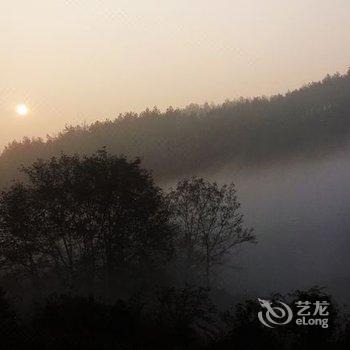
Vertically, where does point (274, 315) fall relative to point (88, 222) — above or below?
below

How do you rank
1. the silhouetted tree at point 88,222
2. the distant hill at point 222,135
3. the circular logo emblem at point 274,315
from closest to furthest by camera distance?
the circular logo emblem at point 274,315 → the silhouetted tree at point 88,222 → the distant hill at point 222,135

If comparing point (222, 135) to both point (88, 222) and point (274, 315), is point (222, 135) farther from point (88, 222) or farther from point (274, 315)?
point (274, 315)

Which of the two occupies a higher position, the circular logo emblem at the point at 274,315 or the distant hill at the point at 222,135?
the distant hill at the point at 222,135

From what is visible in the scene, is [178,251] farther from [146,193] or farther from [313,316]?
[313,316]

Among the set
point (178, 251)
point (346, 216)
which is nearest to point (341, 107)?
point (346, 216)

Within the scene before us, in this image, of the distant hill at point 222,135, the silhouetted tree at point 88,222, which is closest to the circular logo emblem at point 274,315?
the silhouetted tree at point 88,222

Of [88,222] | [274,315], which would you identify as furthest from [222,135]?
[274,315]

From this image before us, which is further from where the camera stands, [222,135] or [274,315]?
[222,135]

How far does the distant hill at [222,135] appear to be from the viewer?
406 ft

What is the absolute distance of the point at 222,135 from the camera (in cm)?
13462

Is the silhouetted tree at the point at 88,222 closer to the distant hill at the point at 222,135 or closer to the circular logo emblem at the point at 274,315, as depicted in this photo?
the circular logo emblem at the point at 274,315

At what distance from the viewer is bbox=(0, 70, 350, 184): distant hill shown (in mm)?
123875

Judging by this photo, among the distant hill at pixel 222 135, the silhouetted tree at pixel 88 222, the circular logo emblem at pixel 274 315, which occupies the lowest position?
the circular logo emblem at pixel 274 315

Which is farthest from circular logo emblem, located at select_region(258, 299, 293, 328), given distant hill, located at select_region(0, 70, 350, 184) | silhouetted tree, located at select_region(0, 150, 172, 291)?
distant hill, located at select_region(0, 70, 350, 184)
